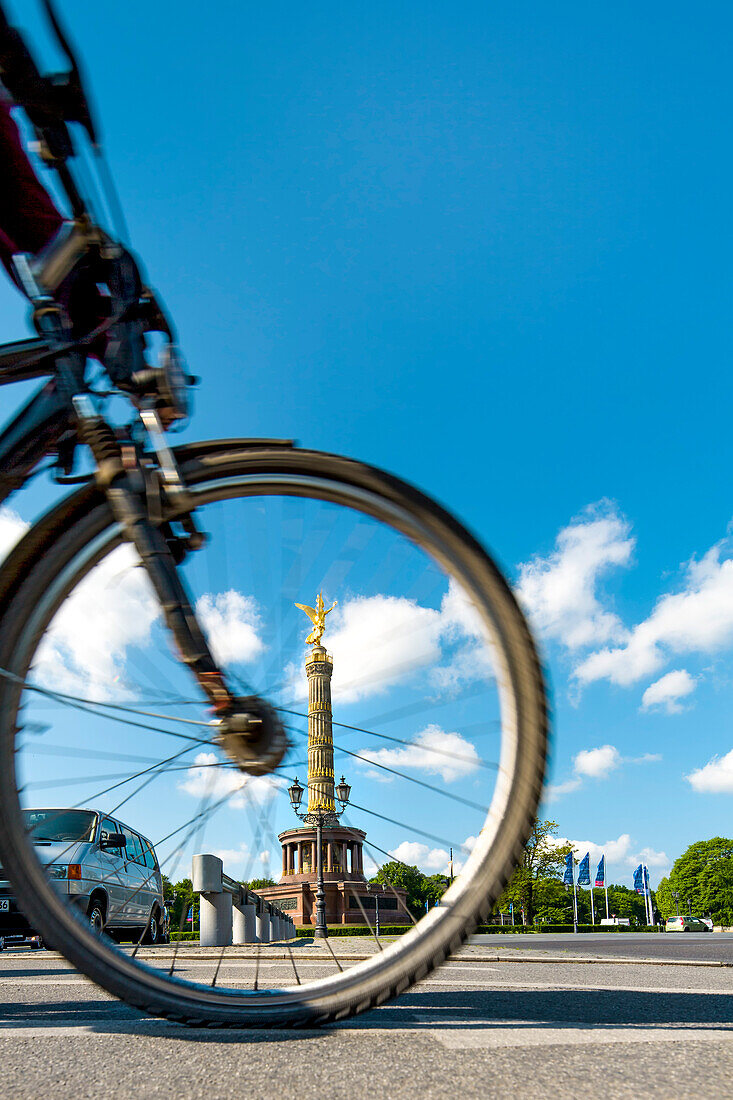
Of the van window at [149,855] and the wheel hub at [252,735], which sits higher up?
the wheel hub at [252,735]

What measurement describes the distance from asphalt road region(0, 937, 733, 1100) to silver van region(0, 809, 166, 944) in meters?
0.30

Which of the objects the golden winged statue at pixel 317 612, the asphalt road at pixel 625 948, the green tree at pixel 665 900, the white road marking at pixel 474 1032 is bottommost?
the green tree at pixel 665 900

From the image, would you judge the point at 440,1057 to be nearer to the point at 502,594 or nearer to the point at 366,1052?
the point at 366,1052

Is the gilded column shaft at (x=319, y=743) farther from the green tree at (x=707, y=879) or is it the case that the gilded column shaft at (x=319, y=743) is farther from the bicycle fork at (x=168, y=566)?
the green tree at (x=707, y=879)

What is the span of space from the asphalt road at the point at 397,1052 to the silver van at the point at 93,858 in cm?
30

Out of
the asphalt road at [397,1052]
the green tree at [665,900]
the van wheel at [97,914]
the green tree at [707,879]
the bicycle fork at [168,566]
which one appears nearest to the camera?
the asphalt road at [397,1052]

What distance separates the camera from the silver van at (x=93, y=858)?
81.9 inches

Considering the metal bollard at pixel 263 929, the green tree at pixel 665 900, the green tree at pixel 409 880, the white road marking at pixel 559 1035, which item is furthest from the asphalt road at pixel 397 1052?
the green tree at pixel 665 900

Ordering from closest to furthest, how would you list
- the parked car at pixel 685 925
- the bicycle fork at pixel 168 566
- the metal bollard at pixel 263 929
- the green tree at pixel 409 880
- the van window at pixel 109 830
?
the green tree at pixel 409 880
the bicycle fork at pixel 168 566
the van window at pixel 109 830
the metal bollard at pixel 263 929
the parked car at pixel 685 925

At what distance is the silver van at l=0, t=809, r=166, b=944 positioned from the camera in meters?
2.08

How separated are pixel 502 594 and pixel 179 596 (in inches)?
34.5

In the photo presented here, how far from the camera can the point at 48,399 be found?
2234 mm

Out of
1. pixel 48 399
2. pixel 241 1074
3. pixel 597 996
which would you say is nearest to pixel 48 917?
pixel 241 1074

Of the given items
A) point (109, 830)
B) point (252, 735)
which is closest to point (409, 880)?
point (252, 735)
